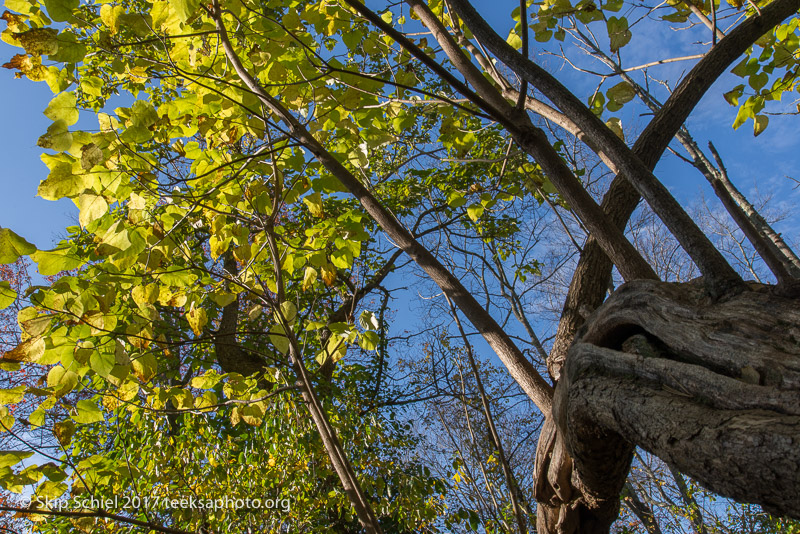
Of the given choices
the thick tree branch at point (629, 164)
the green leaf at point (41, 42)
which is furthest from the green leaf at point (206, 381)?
the thick tree branch at point (629, 164)

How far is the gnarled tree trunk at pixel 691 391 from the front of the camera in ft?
1.82

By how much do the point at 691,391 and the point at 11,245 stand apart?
1.32 metres

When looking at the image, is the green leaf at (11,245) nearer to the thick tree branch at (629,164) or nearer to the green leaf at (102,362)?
the green leaf at (102,362)

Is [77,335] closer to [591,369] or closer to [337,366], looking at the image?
[591,369]

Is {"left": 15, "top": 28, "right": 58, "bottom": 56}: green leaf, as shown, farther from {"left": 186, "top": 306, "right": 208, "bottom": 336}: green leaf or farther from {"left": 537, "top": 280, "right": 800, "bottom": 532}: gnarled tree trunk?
{"left": 537, "top": 280, "right": 800, "bottom": 532}: gnarled tree trunk

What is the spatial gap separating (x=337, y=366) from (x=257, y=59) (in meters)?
5.07

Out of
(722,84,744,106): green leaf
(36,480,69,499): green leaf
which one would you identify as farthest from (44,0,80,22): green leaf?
(722,84,744,106): green leaf

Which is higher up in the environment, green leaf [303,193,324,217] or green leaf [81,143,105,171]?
green leaf [303,193,324,217]

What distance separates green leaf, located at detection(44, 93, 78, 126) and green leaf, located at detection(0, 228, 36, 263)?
11.9 inches

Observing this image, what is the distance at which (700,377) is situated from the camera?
0.71 metres

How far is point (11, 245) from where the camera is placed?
939 mm

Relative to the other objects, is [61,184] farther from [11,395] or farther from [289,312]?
[289,312]

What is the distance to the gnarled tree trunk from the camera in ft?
1.82

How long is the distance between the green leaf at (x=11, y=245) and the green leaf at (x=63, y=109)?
30cm
